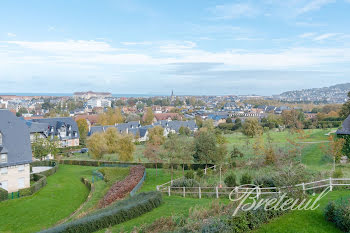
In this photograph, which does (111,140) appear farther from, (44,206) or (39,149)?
(44,206)

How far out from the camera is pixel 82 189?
29.6 metres

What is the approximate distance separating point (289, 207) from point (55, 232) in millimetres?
9904

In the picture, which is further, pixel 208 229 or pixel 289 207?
pixel 289 207

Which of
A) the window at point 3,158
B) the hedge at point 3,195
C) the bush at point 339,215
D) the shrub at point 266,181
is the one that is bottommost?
the hedge at point 3,195

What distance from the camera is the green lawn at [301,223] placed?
1039 centimetres

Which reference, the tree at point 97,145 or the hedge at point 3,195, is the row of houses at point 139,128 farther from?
the hedge at point 3,195

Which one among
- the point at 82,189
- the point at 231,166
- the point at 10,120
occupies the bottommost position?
the point at 82,189

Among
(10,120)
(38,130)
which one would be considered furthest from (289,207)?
(38,130)

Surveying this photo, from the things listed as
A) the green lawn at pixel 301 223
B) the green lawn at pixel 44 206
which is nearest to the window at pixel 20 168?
the green lawn at pixel 44 206

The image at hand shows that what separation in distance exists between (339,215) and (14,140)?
96.4 feet

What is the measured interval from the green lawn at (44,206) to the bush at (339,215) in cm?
1646

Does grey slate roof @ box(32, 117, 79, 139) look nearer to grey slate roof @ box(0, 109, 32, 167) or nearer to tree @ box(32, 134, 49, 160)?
tree @ box(32, 134, 49, 160)

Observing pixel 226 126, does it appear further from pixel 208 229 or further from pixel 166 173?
pixel 208 229

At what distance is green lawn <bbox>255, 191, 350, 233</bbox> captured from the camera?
34.1 feet
